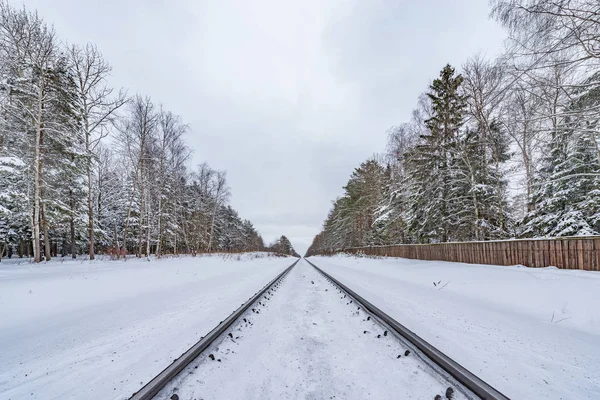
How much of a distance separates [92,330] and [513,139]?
18878 mm

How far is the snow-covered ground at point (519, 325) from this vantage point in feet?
8.34

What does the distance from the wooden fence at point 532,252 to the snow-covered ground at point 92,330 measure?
894cm

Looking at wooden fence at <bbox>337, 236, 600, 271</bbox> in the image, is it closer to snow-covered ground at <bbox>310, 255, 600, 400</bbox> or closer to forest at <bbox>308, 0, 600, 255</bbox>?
snow-covered ground at <bbox>310, 255, 600, 400</bbox>

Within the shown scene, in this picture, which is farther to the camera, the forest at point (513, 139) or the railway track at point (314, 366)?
the forest at point (513, 139)

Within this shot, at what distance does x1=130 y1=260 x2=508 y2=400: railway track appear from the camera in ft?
6.78

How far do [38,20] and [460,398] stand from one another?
17793 mm

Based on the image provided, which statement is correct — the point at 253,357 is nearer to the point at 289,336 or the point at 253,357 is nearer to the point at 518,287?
the point at 289,336

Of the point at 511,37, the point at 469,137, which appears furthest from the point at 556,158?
the point at 511,37

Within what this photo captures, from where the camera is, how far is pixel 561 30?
613 centimetres

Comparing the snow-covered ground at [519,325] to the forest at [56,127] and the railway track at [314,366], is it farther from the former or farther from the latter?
the forest at [56,127]

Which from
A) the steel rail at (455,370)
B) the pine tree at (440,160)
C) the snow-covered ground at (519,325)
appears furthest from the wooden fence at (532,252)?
the steel rail at (455,370)

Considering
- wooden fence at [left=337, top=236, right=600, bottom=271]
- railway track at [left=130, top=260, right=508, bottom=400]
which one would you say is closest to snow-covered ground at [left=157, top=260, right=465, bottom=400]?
railway track at [left=130, top=260, right=508, bottom=400]

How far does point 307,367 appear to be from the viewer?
2553mm

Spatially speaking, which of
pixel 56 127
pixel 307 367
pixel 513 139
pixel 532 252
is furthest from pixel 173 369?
pixel 513 139
